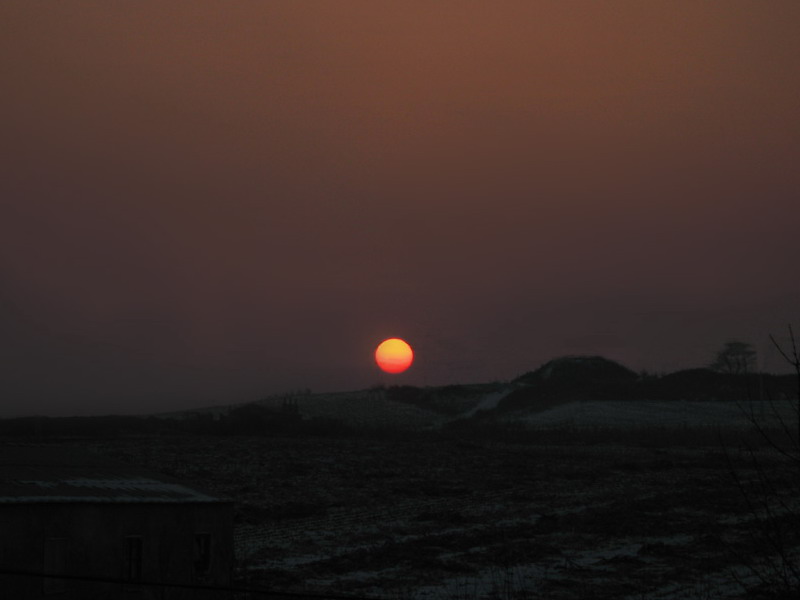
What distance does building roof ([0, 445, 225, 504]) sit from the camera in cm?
1866

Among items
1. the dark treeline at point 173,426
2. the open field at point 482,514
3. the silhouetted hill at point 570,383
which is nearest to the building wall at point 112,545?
the open field at point 482,514

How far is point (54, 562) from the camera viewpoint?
1811 cm

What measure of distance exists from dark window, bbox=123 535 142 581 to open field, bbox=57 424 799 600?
3718mm

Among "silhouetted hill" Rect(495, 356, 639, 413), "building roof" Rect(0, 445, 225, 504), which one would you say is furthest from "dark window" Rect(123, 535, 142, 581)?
"silhouetted hill" Rect(495, 356, 639, 413)

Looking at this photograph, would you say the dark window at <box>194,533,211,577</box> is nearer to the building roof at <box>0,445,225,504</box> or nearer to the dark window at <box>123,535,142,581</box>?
the building roof at <box>0,445,225,504</box>

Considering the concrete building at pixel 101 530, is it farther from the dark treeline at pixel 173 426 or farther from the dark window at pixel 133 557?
the dark treeline at pixel 173 426

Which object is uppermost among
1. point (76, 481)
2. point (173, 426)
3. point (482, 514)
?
point (173, 426)

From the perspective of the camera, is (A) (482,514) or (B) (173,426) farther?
(B) (173,426)

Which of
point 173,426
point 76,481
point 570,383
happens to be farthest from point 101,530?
point 570,383

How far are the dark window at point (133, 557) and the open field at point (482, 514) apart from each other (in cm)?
372

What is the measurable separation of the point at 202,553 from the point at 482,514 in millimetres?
16792

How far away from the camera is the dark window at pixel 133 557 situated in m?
19.6

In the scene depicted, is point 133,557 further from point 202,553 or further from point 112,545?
point 202,553

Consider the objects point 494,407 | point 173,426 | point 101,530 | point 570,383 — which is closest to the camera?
point 101,530
